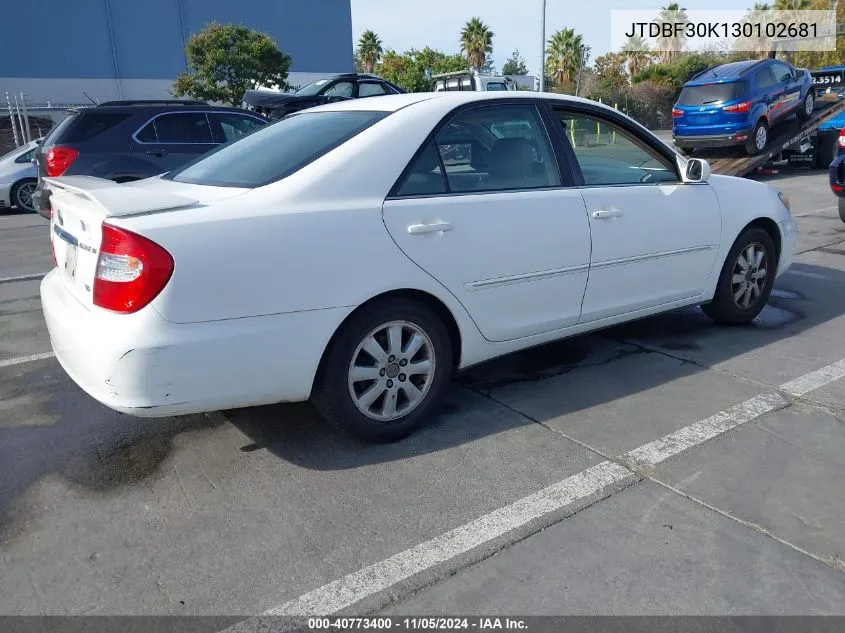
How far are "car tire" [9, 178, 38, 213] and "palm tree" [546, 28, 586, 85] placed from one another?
42.8m

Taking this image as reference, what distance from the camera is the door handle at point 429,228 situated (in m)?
3.35

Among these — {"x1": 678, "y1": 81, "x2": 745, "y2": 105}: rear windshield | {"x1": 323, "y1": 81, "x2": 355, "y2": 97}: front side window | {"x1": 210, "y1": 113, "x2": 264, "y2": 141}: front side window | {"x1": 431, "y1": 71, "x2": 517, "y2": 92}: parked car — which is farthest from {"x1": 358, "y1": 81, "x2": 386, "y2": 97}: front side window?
{"x1": 678, "y1": 81, "x2": 745, "y2": 105}: rear windshield

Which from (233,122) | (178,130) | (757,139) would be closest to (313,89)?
(233,122)

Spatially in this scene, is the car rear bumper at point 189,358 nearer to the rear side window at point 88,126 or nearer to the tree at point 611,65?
the rear side window at point 88,126

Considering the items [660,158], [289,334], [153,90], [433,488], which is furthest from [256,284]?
[153,90]

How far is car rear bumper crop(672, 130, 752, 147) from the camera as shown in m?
13.6

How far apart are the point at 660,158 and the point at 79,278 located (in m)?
3.49

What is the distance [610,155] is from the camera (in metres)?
4.44

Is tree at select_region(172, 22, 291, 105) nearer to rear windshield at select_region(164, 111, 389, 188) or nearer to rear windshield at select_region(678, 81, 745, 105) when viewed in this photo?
rear windshield at select_region(678, 81, 745, 105)

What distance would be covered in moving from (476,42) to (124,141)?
49.4 m

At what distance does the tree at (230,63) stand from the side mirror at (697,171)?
25.6m

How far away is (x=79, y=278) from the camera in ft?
10.3

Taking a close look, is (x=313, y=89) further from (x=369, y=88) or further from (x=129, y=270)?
(x=129, y=270)

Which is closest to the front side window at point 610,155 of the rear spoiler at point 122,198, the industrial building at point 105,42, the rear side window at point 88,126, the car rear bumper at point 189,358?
the car rear bumper at point 189,358
